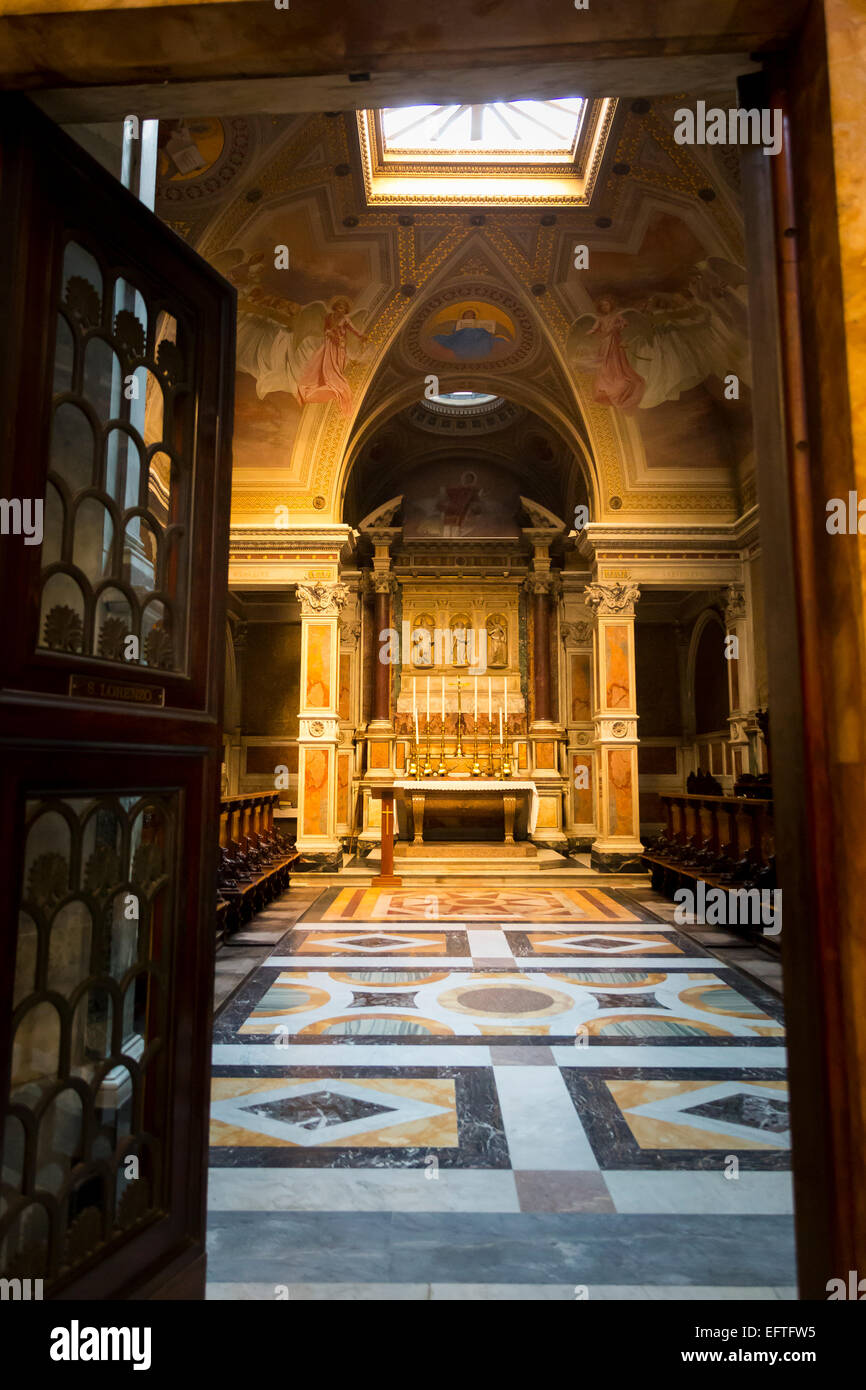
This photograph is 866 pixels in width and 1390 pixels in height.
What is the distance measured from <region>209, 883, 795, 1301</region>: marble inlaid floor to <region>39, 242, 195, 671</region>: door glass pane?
1.81 m

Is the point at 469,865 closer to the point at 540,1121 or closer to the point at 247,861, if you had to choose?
the point at 247,861

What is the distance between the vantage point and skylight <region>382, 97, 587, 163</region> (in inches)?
404

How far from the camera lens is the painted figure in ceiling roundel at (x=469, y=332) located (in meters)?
12.2

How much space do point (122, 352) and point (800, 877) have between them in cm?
211

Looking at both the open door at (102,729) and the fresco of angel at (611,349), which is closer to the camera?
the open door at (102,729)

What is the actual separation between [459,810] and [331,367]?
7137 mm

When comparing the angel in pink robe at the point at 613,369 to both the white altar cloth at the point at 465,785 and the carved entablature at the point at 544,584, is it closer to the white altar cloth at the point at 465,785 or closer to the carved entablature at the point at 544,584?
the carved entablature at the point at 544,584

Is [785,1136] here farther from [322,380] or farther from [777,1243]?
[322,380]

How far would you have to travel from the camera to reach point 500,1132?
131 inches

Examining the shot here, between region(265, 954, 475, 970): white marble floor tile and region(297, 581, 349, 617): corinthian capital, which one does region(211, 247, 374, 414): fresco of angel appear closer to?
region(297, 581, 349, 617): corinthian capital

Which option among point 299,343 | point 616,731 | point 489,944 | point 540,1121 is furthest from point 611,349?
point 540,1121

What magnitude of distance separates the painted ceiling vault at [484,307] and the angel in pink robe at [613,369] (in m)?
0.02

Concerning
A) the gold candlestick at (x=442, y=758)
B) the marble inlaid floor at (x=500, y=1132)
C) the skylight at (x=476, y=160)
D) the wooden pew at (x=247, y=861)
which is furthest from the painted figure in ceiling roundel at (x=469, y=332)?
the marble inlaid floor at (x=500, y=1132)

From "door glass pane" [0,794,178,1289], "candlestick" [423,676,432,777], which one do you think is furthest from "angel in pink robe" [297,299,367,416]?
"door glass pane" [0,794,178,1289]
